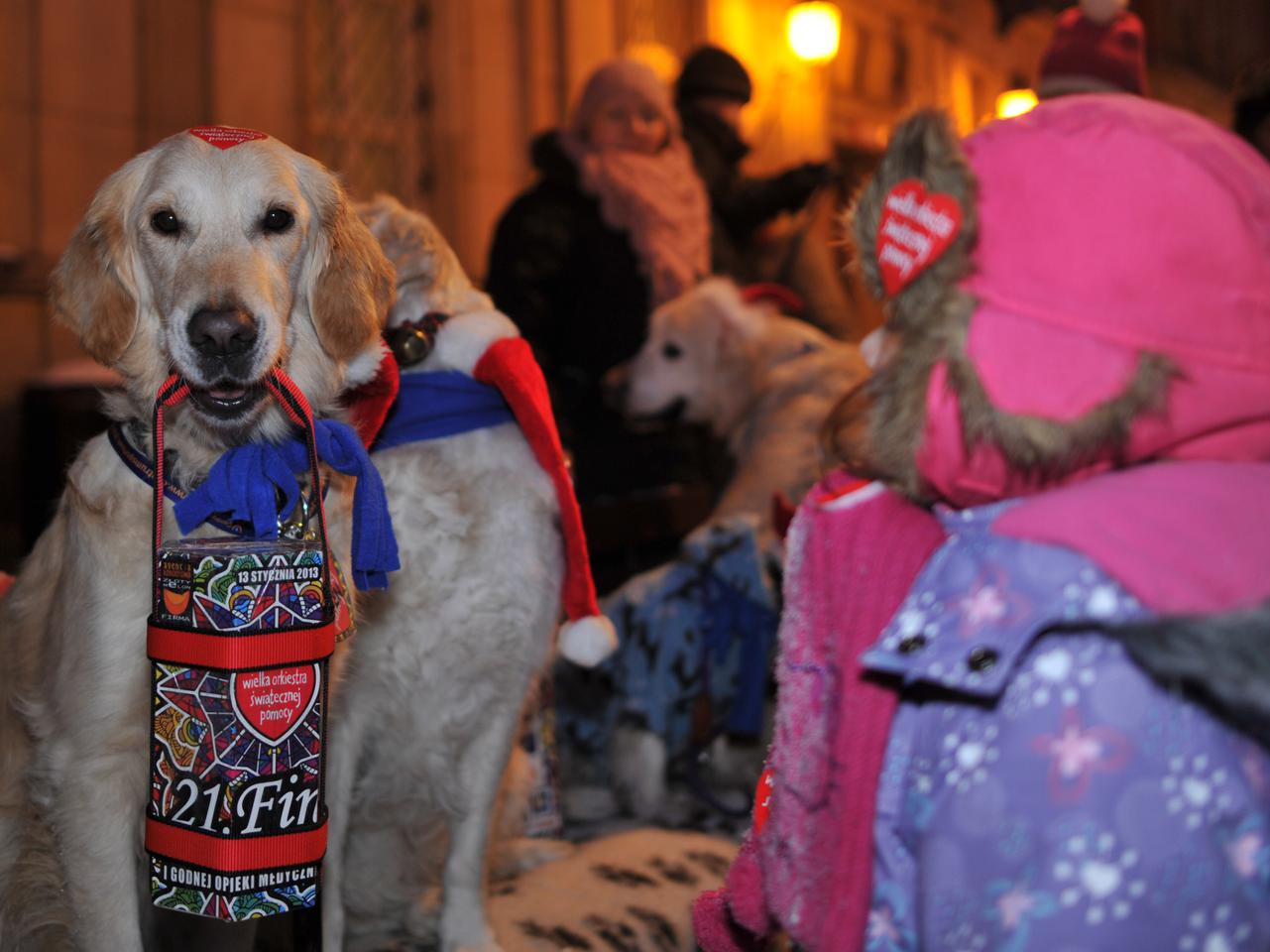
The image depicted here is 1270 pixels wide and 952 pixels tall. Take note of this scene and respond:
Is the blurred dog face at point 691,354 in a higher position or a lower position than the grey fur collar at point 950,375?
lower

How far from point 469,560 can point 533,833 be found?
3.46ft

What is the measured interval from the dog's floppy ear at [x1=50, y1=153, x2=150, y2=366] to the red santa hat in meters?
0.73

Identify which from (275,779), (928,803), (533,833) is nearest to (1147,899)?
(928,803)

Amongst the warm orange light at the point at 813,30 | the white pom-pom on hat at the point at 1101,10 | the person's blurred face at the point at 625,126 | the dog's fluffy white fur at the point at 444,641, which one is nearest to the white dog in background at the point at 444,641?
the dog's fluffy white fur at the point at 444,641

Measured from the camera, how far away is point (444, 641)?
2.40 m

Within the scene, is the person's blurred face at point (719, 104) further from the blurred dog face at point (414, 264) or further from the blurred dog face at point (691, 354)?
the blurred dog face at point (414, 264)

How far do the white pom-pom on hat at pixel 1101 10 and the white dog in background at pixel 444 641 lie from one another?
2.39 metres

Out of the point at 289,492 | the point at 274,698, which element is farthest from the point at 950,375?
the point at 289,492

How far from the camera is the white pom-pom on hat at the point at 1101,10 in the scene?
12.2ft

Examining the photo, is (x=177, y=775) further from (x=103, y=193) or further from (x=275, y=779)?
(x=103, y=193)

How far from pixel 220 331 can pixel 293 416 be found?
165 millimetres

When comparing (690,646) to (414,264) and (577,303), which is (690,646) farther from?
(414,264)

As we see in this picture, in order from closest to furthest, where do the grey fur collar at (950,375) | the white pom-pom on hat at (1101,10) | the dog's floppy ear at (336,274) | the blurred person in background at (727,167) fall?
the grey fur collar at (950,375) < the dog's floppy ear at (336,274) < the white pom-pom on hat at (1101,10) < the blurred person in background at (727,167)

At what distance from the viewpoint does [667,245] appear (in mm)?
4246
